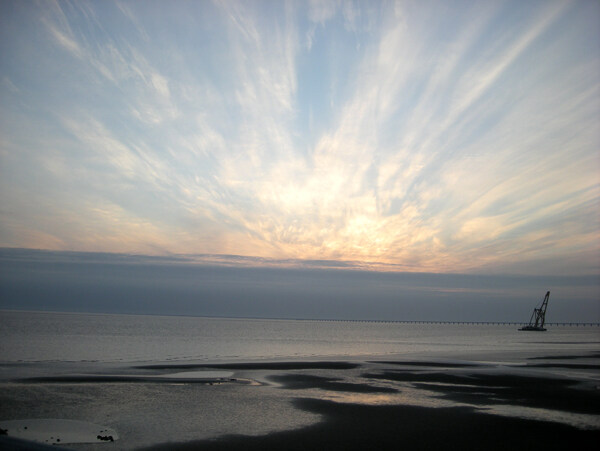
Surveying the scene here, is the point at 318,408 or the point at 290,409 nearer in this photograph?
the point at 290,409

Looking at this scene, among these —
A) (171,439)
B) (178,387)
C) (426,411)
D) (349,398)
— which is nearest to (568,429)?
(426,411)

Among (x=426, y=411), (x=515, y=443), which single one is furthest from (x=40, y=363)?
(x=515, y=443)

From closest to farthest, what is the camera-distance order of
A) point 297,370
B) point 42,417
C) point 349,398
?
1. point 42,417
2. point 349,398
3. point 297,370

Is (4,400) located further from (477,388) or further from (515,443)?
(477,388)

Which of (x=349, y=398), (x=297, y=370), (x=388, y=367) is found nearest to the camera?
(x=349, y=398)

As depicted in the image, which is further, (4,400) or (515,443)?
(4,400)

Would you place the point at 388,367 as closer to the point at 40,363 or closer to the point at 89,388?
the point at 89,388
